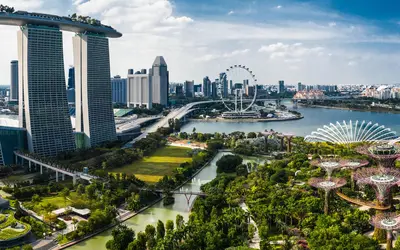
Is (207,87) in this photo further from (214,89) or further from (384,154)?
(384,154)

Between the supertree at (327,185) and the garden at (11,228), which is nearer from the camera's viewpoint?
the garden at (11,228)

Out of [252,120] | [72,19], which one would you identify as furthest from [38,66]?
[252,120]

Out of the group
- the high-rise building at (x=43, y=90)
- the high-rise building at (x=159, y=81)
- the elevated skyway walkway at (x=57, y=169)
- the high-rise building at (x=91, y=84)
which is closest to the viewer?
the elevated skyway walkway at (x=57, y=169)

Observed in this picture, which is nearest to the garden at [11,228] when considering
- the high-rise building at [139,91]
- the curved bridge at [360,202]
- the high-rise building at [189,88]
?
the curved bridge at [360,202]

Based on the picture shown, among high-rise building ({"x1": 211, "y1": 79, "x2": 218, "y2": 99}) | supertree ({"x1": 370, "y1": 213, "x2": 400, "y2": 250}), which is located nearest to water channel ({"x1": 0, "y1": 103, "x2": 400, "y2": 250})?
supertree ({"x1": 370, "y1": 213, "x2": 400, "y2": 250})

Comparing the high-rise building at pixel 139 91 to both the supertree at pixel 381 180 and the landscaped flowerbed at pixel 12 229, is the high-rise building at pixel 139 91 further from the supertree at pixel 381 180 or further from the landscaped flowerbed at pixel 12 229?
the supertree at pixel 381 180

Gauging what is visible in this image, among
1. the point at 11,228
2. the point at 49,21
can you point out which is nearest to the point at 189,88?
the point at 49,21

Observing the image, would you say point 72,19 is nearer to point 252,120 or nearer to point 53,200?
point 53,200
